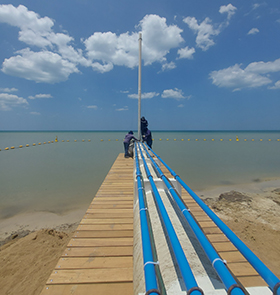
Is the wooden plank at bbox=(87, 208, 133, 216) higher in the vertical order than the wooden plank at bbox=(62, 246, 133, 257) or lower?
higher

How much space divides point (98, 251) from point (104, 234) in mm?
357

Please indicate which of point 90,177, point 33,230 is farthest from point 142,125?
point 33,230

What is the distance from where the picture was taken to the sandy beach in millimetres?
2877

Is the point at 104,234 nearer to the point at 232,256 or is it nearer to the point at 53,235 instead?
the point at 232,256

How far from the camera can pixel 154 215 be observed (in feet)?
6.27

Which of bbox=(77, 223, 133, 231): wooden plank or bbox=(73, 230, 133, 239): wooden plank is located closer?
bbox=(73, 230, 133, 239): wooden plank

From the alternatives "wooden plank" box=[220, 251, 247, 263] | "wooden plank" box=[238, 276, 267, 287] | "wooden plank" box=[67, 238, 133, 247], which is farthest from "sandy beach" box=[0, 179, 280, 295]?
"wooden plank" box=[238, 276, 267, 287]

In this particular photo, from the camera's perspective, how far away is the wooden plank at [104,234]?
2.54 metres

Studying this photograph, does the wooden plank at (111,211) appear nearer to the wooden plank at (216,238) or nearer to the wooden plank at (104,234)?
the wooden plank at (104,234)

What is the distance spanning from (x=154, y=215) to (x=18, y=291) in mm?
2747

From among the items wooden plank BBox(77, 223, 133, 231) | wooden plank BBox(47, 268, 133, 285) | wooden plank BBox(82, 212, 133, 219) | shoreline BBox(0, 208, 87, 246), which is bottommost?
shoreline BBox(0, 208, 87, 246)

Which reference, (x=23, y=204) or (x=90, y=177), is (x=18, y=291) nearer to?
(x=23, y=204)

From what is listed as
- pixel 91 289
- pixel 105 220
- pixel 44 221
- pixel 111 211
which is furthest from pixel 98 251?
pixel 44 221

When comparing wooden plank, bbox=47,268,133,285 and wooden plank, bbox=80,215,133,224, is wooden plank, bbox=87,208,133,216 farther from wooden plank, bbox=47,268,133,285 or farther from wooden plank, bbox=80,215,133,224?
wooden plank, bbox=47,268,133,285
